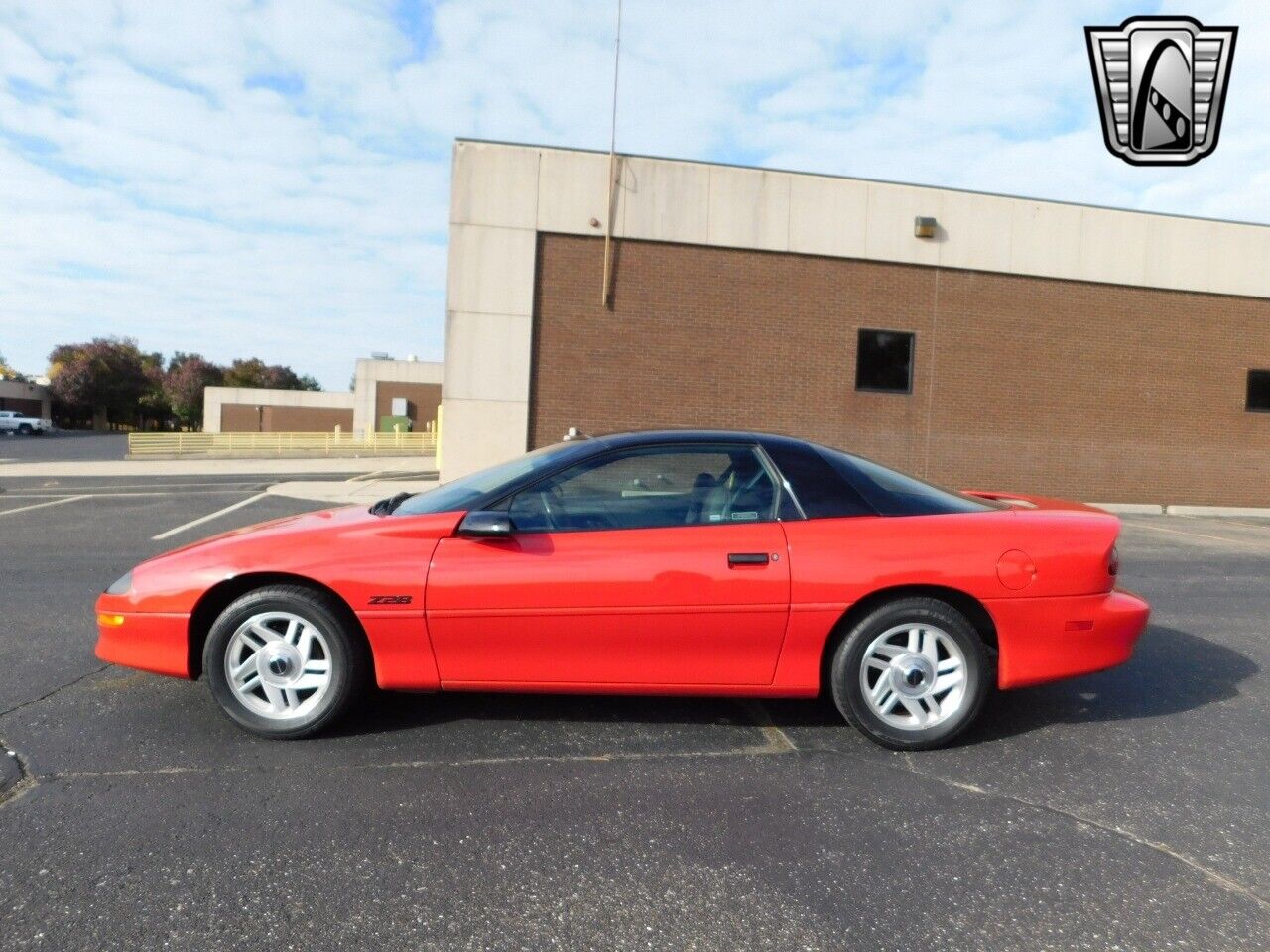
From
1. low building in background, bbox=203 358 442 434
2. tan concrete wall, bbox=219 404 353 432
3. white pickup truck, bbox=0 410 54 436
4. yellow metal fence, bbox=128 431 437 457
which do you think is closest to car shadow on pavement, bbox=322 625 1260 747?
yellow metal fence, bbox=128 431 437 457

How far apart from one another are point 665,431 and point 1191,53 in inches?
380

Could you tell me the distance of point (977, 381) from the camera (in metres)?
15.1

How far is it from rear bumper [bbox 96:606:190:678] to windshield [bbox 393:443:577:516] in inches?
37.7

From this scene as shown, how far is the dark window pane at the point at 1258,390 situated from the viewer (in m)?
16.0

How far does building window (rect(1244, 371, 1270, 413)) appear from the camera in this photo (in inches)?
631

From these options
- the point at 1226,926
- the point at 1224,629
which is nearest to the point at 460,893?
the point at 1226,926

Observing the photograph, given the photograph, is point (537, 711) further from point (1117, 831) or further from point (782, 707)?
point (1117, 831)

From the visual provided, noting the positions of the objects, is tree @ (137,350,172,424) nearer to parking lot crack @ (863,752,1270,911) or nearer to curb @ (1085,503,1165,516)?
curb @ (1085,503,1165,516)

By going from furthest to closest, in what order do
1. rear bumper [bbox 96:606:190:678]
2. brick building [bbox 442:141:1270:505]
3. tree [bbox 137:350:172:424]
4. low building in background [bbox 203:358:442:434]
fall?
tree [bbox 137:350:172:424]
low building in background [bbox 203:358:442:434]
brick building [bbox 442:141:1270:505]
rear bumper [bbox 96:606:190:678]

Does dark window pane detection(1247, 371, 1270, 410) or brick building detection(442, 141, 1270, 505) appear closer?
brick building detection(442, 141, 1270, 505)

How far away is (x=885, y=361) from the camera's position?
14961mm

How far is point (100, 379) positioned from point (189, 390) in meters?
8.29

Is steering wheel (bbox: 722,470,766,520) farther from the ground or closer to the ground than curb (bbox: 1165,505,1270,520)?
farther from the ground

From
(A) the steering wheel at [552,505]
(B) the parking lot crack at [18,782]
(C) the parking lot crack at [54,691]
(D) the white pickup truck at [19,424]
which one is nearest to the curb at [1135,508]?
(A) the steering wheel at [552,505]
